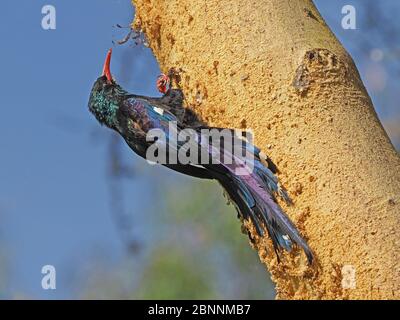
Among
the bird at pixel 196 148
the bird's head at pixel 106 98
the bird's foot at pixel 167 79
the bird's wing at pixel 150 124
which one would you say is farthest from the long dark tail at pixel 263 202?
the bird's head at pixel 106 98

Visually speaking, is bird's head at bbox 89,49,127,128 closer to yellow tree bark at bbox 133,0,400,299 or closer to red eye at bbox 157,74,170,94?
red eye at bbox 157,74,170,94

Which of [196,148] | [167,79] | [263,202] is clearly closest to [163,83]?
[167,79]

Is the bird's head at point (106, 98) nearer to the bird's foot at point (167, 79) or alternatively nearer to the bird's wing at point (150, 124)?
the bird's wing at point (150, 124)

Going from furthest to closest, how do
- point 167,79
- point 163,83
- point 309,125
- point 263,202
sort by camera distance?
point 163,83 → point 167,79 → point 263,202 → point 309,125

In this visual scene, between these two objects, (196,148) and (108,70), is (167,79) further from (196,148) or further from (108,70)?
(108,70)

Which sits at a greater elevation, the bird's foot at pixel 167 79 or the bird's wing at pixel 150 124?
Answer: the bird's foot at pixel 167 79
